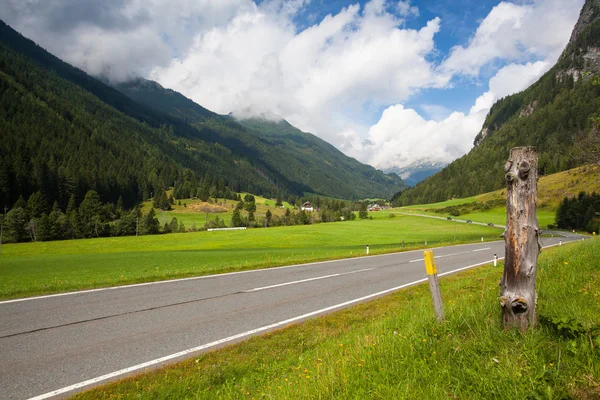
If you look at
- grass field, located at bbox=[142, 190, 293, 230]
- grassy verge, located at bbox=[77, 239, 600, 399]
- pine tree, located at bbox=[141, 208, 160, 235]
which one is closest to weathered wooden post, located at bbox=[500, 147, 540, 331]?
grassy verge, located at bbox=[77, 239, 600, 399]

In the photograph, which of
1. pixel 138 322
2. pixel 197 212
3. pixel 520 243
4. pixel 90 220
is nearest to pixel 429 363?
pixel 520 243

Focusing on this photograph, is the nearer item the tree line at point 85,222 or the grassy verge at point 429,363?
the grassy verge at point 429,363

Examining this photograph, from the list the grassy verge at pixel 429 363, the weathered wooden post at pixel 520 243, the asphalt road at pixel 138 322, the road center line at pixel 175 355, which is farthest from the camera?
the asphalt road at pixel 138 322

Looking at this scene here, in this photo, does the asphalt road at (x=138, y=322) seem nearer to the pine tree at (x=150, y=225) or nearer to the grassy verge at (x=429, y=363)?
the grassy verge at (x=429, y=363)

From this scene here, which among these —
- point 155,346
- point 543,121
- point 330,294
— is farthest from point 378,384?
point 543,121

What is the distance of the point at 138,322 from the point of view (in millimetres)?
8242

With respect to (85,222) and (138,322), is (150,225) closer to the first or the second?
(85,222)

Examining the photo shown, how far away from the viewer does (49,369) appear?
5.75 m

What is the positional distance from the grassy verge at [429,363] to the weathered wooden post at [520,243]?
0.26 metres

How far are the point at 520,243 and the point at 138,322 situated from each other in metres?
8.91

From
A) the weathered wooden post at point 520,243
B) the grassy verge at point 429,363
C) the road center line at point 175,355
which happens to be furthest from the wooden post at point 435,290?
the road center line at point 175,355

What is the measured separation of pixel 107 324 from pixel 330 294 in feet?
24.3

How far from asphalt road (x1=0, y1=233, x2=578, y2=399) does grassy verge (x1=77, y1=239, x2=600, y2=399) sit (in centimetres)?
96

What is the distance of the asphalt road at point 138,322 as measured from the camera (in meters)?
5.75
